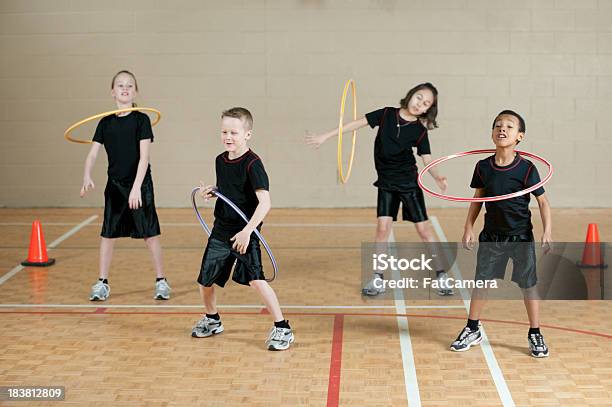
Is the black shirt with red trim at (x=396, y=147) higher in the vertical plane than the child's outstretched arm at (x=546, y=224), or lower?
higher

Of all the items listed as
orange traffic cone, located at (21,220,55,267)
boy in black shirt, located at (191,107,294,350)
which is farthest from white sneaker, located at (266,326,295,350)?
orange traffic cone, located at (21,220,55,267)

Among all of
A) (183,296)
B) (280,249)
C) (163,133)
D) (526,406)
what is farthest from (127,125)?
(163,133)

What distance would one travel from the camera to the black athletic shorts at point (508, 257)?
543 cm

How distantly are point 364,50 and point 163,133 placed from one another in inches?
104

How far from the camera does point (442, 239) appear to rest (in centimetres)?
916

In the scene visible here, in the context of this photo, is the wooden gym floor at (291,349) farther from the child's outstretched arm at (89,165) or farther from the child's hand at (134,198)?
the child's outstretched arm at (89,165)

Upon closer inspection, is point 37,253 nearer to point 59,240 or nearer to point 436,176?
point 59,240

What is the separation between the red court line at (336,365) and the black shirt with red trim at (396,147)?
1194mm

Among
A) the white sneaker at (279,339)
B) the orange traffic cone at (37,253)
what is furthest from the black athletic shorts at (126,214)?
the white sneaker at (279,339)

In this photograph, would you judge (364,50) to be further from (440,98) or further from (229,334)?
(229,334)

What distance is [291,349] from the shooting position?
5.61 metres

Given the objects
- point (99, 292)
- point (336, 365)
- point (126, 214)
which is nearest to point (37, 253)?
point (99, 292)

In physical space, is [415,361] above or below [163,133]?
below

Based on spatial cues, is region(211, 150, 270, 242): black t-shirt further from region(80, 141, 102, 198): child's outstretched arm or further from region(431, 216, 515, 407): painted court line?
region(431, 216, 515, 407): painted court line
